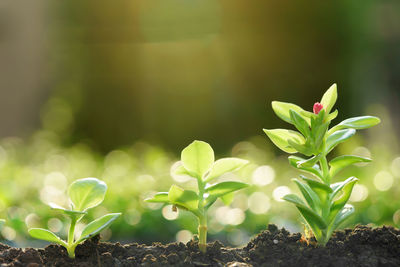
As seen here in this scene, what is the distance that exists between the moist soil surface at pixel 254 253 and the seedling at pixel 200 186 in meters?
0.06

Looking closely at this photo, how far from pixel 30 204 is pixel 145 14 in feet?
14.9

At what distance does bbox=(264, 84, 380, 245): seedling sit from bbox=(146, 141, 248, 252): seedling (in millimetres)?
110

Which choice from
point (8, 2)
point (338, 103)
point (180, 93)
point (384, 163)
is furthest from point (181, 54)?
point (384, 163)

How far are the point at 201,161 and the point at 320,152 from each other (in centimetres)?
24

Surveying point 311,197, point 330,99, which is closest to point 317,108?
point 330,99

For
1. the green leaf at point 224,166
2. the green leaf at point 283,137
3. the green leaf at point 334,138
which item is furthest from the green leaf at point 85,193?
the green leaf at point 334,138

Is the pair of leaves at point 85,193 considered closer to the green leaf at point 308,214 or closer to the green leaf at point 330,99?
the green leaf at point 308,214

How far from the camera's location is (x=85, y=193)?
106 cm

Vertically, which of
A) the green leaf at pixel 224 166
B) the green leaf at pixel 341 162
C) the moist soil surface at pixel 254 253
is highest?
the green leaf at pixel 224 166

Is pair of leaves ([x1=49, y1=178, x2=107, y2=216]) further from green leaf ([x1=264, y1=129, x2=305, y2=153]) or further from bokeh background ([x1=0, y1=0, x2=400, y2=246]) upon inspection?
bokeh background ([x1=0, y1=0, x2=400, y2=246])

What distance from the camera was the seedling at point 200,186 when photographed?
966mm

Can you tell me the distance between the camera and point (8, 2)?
706cm

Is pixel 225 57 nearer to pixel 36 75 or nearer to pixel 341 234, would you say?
pixel 36 75

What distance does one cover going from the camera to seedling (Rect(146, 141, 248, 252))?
0.97 metres
